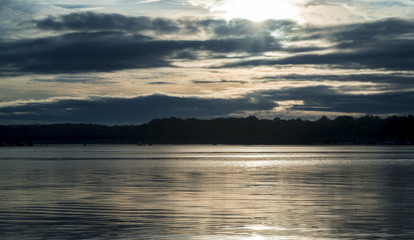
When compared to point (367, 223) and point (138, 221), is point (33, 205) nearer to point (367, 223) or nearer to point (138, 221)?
point (138, 221)

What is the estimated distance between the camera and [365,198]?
40469 mm

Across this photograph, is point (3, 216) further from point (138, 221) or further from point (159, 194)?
point (159, 194)

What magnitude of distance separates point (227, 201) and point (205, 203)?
6.77 ft

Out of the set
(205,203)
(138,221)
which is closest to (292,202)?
(205,203)

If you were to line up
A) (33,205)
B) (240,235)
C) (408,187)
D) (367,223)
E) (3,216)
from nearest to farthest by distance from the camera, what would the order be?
(240,235)
(367,223)
(3,216)
(33,205)
(408,187)

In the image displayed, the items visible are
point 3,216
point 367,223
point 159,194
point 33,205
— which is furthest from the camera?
point 159,194

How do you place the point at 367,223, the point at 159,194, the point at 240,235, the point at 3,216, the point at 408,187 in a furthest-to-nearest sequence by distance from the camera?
1. the point at 408,187
2. the point at 159,194
3. the point at 3,216
4. the point at 367,223
5. the point at 240,235

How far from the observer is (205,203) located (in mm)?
37312

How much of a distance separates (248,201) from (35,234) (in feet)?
55.7

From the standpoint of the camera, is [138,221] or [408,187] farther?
[408,187]

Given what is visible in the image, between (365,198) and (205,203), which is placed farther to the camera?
(365,198)

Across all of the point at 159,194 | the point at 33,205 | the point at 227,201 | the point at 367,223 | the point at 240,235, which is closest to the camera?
the point at 240,235

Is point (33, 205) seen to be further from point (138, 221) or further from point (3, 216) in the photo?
point (138, 221)

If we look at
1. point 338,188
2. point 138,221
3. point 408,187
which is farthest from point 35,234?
point 408,187
